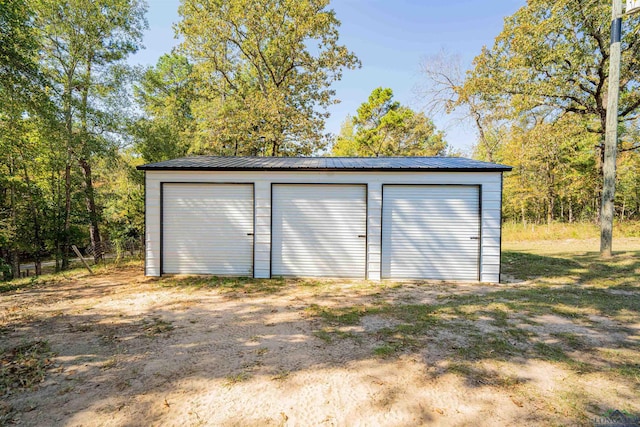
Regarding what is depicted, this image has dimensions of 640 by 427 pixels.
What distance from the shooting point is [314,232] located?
6.62m

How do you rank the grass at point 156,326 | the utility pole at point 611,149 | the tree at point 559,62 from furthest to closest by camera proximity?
the tree at point 559,62
the utility pole at point 611,149
the grass at point 156,326

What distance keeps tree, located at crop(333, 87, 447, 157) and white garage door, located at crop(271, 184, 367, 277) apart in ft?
49.7

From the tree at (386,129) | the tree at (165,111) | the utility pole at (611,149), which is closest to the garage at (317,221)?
the utility pole at (611,149)

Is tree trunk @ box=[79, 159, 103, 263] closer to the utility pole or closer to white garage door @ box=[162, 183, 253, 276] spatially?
white garage door @ box=[162, 183, 253, 276]

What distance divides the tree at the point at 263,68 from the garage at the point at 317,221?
765cm

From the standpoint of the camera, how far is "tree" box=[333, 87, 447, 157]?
794 inches

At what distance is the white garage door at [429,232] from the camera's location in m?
6.37

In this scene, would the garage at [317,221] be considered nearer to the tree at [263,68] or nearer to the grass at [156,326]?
the grass at [156,326]

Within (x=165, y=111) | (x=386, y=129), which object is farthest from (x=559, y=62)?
(x=165, y=111)

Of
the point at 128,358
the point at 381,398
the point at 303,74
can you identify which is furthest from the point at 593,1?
the point at 128,358

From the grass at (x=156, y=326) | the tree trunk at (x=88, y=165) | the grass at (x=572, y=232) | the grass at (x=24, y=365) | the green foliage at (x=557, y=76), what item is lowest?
the grass at (x=156, y=326)

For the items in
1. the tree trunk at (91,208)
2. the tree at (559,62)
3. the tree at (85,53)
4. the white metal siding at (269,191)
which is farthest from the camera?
the tree trunk at (91,208)

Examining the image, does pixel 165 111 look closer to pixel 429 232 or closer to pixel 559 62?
pixel 429 232

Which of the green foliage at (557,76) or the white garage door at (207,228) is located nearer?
the white garage door at (207,228)
